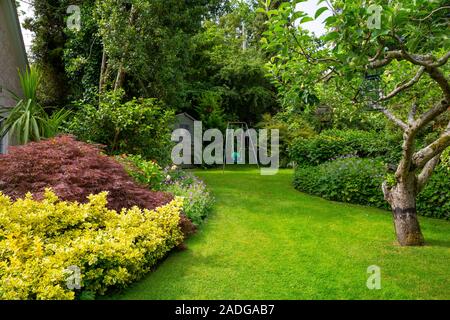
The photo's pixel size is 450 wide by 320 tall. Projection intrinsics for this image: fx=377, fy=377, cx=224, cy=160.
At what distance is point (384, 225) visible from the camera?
7246 mm

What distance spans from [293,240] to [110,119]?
6.16 m

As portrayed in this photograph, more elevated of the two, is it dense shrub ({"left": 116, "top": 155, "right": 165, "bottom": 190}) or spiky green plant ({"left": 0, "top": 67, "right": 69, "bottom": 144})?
spiky green plant ({"left": 0, "top": 67, "right": 69, "bottom": 144})

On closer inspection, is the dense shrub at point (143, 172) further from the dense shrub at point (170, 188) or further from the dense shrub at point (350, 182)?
the dense shrub at point (350, 182)

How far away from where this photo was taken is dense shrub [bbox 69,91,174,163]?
393 inches

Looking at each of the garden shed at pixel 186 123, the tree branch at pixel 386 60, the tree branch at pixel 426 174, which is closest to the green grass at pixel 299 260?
the tree branch at pixel 426 174

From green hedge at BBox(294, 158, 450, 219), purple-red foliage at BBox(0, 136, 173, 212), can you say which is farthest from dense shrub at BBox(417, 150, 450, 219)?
purple-red foliage at BBox(0, 136, 173, 212)

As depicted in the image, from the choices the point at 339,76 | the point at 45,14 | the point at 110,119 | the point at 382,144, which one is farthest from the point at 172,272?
the point at 45,14

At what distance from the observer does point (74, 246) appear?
13.4 ft

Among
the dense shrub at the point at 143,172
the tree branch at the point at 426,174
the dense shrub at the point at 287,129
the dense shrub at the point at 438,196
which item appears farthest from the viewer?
the dense shrub at the point at 287,129

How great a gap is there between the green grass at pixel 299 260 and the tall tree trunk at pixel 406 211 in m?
0.19

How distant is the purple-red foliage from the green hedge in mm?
4853

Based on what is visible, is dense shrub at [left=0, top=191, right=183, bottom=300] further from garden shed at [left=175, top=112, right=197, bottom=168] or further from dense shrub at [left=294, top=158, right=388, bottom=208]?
garden shed at [left=175, top=112, right=197, bottom=168]

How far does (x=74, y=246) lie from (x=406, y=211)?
4667 mm

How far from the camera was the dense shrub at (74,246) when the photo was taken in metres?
3.60
